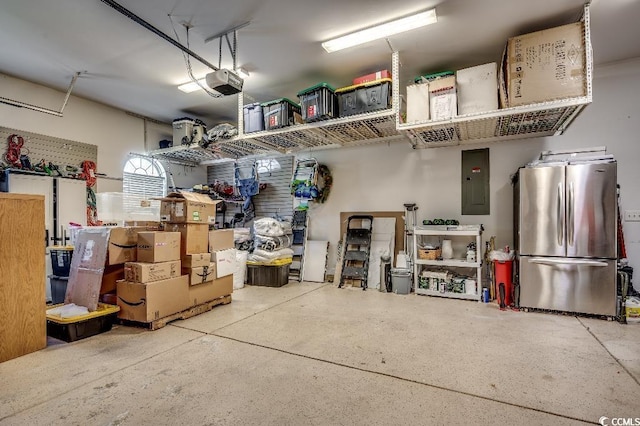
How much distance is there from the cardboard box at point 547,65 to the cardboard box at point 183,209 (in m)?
3.88

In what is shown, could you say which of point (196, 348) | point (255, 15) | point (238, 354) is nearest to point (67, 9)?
point (255, 15)

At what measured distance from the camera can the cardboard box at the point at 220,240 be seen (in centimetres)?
415

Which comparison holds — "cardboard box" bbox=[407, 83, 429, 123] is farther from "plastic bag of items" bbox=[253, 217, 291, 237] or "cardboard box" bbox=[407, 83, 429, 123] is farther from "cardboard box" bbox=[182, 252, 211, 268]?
"cardboard box" bbox=[182, 252, 211, 268]

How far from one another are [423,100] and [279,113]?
2085mm

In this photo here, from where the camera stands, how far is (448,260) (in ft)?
15.5

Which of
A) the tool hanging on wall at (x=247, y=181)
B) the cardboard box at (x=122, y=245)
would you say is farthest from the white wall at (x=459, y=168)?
the cardboard box at (x=122, y=245)

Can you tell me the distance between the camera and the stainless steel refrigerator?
3.54 metres

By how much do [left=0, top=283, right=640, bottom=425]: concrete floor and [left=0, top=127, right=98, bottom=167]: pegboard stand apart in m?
3.31

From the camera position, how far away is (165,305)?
3406mm

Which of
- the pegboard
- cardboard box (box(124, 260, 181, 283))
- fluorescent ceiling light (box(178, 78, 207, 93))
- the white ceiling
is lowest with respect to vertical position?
cardboard box (box(124, 260, 181, 283))

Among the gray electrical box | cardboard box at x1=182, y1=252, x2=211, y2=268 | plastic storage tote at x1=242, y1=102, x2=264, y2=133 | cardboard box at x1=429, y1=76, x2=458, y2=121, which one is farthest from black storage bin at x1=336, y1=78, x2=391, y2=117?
cardboard box at x1=182, y1=252, x2=211, y2=268

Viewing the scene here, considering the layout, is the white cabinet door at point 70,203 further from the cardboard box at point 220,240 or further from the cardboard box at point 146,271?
the cardboard box at point 220,240

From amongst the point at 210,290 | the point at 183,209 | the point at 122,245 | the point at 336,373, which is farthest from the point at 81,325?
the point at 336,373

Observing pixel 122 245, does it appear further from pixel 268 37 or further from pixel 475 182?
pixel 475 182
